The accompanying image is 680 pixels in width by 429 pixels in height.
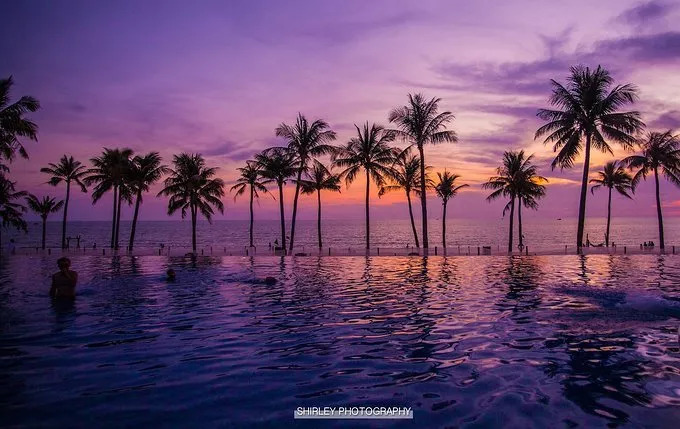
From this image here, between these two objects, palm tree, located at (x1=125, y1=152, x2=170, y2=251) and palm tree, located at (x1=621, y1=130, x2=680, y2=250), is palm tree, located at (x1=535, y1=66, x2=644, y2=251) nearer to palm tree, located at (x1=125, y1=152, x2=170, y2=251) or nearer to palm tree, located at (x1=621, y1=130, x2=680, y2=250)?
palm tree, located at (x1=621, y1=130, x2=680, y2=250)

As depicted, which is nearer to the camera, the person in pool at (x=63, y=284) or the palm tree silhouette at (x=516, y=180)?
the person in pool at (x=63, y=284)

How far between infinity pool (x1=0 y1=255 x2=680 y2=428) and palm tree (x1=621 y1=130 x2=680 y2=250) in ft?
98.3

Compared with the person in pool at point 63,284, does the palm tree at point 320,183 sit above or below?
above

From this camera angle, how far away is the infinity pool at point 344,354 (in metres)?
6.73

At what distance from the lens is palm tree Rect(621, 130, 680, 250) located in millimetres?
43531

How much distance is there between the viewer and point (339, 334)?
37.7ft

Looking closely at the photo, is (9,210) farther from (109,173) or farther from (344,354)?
(344,354)

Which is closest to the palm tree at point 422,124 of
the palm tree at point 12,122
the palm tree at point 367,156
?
the palm tree at point 367,156

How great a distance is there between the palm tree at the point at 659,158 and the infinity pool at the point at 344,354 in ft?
98.3

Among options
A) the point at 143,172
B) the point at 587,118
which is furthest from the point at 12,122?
the point at 587,118

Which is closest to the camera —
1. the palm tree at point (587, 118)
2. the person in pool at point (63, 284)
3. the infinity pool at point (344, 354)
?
the infinity pool at point (344, 354)

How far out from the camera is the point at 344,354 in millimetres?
9664

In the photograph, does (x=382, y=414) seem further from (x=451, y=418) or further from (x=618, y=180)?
(x=618, y=180)

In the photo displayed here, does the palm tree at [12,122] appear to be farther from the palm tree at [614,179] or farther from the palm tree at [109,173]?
the palm tree at [614,179]
